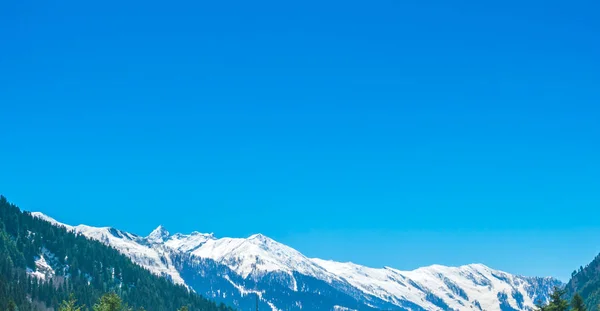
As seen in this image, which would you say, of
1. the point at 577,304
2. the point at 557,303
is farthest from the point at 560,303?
the point at 577,304

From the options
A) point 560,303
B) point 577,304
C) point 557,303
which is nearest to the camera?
point 560,303

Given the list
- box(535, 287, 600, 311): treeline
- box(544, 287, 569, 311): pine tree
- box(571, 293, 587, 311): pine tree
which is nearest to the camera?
box(544, 287, 569, 311): pine tree

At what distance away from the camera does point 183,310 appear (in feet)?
470

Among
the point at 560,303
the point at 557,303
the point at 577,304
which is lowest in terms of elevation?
the point at 560,303

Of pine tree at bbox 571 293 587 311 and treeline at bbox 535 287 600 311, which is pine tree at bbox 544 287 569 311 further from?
pine tree at bbox 571 293 587 311

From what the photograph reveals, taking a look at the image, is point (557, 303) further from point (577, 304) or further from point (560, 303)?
point (577, 304)

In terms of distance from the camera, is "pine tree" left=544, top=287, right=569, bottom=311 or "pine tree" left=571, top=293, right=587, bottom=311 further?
"pine tree" left=571, top=293, right=587, bottom=311

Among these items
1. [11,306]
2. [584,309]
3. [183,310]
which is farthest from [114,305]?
[11,306]

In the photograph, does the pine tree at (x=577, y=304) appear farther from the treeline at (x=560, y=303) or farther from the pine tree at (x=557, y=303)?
the pine tree at (x=557, y=303)

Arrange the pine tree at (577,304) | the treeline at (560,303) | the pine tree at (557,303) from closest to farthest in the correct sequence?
the pine tree at (557,303) < the treeline at (560,303) < the pine tree at (577,304)

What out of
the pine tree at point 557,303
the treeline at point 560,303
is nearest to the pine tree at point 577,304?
the treeline at point 560,303

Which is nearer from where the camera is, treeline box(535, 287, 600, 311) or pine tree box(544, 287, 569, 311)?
pine tree box(544, 287, 569, 311)

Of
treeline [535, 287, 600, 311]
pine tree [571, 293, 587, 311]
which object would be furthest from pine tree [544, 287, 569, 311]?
pine tree [571, 293, 587, 311]

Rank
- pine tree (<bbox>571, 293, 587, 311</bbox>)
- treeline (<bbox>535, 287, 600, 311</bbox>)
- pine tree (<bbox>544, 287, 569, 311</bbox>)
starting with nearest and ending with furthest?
pine tree (<bbox>544, 287, 569, 311</bbox>) < treeline (<bbox>535, 287, 600, 311</bbox>) < pine tree (<bbox>571, 293, 587, 311</bbox>)
